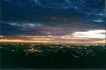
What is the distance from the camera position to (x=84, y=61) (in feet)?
17.8

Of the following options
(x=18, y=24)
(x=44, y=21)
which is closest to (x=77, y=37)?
(x=44, y=21)

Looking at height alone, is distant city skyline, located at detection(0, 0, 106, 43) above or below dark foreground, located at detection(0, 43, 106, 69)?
above

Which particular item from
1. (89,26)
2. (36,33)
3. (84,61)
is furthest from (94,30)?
(36,33)

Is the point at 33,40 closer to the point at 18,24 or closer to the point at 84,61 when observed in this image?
the point at 18,24

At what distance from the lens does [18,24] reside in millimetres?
5426

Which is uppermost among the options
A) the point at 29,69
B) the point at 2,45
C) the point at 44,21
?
the point at 44,21

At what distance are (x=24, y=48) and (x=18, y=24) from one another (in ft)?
1.16

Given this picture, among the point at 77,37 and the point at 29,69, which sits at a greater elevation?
the point at 77,37

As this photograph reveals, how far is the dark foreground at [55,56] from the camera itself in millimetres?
5422

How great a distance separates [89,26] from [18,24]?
3.34 ft

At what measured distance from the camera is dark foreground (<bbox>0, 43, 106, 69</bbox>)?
5422mm

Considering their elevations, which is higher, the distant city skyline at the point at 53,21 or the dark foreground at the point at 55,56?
the distant city skyline at the point at 53,21

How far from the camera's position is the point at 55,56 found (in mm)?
5410

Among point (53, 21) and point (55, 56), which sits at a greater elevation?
point (53, 21)
